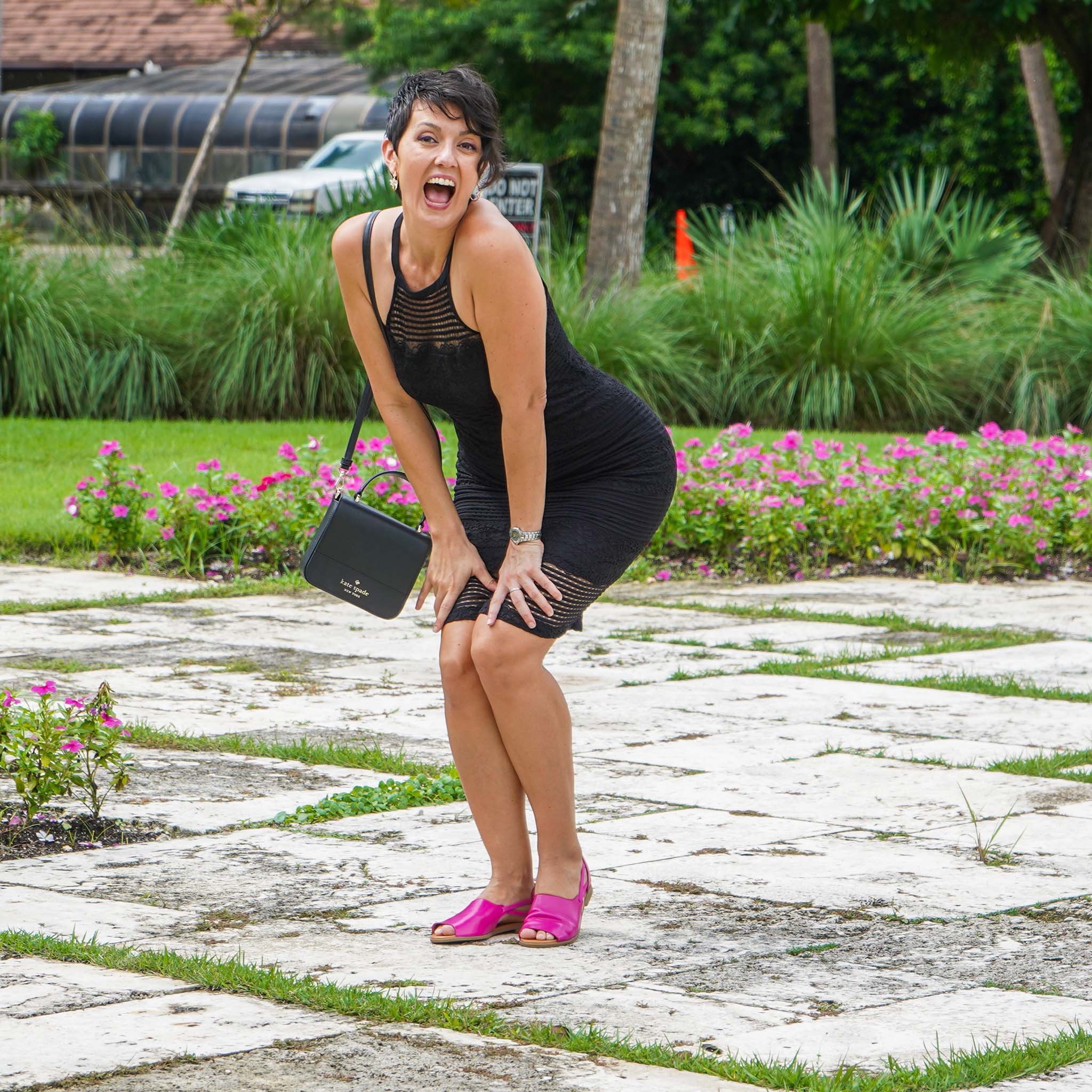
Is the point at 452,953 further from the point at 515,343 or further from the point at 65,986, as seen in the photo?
the point at 515,343

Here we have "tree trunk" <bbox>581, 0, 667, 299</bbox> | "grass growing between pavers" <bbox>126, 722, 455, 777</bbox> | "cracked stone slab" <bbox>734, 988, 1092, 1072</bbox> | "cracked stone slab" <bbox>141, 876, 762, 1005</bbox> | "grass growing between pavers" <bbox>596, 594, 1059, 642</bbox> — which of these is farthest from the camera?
"tree trunk" <bbox>581, 0, 667, 299</bbox>

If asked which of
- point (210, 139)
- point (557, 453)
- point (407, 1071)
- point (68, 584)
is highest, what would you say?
point (210, 139)

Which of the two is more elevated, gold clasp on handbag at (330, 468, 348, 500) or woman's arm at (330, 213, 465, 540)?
woman's arm at (330, 213, 465, 540)

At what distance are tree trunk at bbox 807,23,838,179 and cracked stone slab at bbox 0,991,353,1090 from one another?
21884 mm

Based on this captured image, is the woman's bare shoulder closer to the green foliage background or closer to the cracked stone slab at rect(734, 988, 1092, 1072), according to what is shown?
the cracked stone slab at rect(734, 988, 1092, 1072)

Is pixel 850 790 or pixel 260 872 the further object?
pixel 850 790

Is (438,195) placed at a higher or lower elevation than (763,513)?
higher

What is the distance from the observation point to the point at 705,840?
422 centimetres

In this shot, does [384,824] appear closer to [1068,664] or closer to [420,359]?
[420,359]

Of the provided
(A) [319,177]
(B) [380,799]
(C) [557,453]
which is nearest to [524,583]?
(C) [557,453]

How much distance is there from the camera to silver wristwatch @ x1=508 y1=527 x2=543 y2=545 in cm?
356

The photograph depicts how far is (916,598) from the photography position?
8.21 metres

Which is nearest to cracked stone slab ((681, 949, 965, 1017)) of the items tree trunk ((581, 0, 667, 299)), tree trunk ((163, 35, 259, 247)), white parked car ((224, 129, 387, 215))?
tree trunk ((581, 0, 667, 299))

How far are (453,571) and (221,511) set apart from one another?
5308mm
